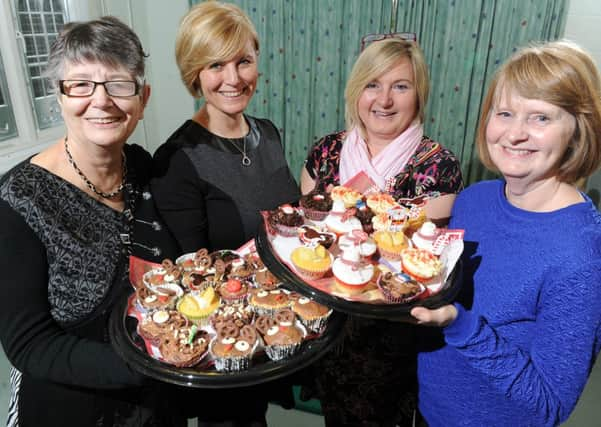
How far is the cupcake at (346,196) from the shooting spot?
1621 millimetres

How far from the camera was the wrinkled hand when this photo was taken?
104 centimetres

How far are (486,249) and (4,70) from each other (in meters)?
3.35

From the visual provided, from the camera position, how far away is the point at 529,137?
1.08 meters

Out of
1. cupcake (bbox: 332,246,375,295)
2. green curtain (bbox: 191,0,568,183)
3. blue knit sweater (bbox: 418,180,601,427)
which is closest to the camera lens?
blue knit sweater (bbox: 418,180,601,427)

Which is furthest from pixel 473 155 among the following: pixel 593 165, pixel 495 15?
pixel 593 165

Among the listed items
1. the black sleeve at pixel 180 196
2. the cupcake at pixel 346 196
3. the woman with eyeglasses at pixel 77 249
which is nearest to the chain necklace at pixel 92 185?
the woman with eyeglasses at pixel 77 249

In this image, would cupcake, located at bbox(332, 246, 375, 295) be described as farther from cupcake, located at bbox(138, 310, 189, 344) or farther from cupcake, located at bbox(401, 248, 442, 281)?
cupcake, located at bbox(138, 310, 189, 344)

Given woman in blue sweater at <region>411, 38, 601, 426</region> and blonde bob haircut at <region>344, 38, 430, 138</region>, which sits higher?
blonde bob haircut at <region>344, 38, 430, 138</region>

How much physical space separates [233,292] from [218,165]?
0.53m

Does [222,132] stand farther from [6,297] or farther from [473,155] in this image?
[473,155]

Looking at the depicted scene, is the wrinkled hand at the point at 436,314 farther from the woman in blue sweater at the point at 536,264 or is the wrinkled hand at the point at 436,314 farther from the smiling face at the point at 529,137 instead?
the smiling face at the point at 529,137

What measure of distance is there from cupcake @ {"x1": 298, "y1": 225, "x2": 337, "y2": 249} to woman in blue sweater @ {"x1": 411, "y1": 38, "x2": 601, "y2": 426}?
45 centimetres

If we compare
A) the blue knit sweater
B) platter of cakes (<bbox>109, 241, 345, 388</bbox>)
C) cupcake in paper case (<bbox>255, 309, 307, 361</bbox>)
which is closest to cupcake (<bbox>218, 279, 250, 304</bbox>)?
platter of cakes (<bbox>109, 241, 345, 388</bbox>)

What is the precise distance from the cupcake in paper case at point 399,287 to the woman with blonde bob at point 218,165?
589 mm
